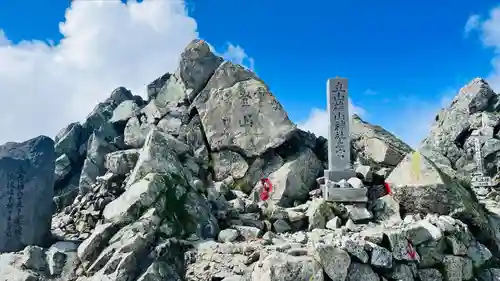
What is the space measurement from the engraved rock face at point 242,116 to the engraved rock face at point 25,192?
Answer: 7450 mm

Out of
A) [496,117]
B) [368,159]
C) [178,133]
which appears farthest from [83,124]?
[496,117]

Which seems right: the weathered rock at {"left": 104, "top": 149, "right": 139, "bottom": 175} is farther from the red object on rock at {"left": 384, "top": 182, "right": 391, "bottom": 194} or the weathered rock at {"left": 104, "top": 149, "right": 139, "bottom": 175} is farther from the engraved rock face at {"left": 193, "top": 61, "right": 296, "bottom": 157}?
the red object on rock at {"left": 384, "top": 182, "right": 391, "bottom": 194}

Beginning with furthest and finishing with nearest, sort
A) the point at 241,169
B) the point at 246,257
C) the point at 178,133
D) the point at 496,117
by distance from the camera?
the point at 496,117
the point at 178,133
the point at 241,169
the point at 246,257

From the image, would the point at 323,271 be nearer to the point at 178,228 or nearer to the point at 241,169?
the point at 178,228

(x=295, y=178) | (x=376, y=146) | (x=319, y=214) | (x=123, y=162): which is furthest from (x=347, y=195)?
(x=123, y=162)

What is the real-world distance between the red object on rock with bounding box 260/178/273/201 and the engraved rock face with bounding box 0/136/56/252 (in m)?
7.74

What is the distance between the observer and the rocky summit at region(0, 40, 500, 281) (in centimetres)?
1059

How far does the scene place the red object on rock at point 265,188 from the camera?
54.8ft

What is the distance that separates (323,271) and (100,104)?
18.4 meters

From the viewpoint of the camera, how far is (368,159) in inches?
730

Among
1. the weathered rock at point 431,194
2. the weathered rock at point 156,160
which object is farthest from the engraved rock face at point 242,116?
the weathered rock at point 431,194

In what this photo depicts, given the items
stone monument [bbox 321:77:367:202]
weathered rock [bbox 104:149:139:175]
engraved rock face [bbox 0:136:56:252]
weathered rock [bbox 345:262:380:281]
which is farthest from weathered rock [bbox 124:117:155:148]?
weathered rock [bbox 345:262:380:281]

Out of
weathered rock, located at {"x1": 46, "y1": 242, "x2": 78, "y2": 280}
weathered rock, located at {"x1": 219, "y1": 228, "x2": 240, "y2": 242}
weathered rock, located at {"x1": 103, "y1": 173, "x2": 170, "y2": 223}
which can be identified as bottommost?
weathered rock, located at {"x1": 46, "y1": 242, "x2": 78, "y2": 280}

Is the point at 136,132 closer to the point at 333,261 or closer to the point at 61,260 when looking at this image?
the point at 61,260
